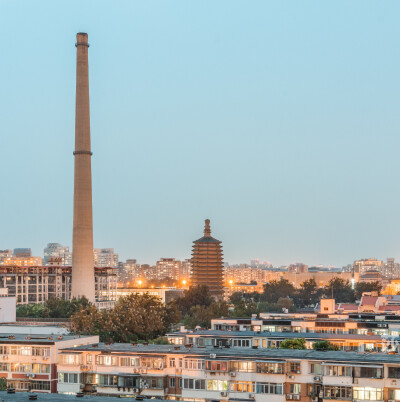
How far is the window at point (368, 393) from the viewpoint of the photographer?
42594 millimetres

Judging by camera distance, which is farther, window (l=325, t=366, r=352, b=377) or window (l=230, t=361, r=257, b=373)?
window (l=230, t=361, r=257, b=373)

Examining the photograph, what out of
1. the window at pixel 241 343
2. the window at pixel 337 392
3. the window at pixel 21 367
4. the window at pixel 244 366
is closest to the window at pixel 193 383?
the window at pixel 244 366

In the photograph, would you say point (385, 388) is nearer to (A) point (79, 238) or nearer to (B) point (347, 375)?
(B) point (347, 375)

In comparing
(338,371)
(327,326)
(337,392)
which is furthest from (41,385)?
(327,326)

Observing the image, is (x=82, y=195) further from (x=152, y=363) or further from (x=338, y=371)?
(x=338, y=371)

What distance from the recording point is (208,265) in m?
181

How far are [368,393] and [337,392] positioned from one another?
1.67m

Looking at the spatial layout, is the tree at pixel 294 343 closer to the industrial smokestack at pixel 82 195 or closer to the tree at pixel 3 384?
the tree at pixel 3 384

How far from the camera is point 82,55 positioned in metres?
119

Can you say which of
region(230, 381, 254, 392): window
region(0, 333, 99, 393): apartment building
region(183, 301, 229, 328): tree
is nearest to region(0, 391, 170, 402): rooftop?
region(230, 381, 254, 392): window

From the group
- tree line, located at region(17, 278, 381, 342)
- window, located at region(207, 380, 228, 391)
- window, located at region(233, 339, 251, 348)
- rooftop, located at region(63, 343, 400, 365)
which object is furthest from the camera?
tree line, located at region(17, 278, 381, 342)

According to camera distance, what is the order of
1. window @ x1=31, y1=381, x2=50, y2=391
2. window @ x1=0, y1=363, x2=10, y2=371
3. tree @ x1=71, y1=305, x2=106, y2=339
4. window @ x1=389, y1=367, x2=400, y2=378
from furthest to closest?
1. tree @ x1=71, y1=305, x2=106, y2=339
2. window @ x1=0, y1=363, x2=10, y2=371
3. window @ x1=31, y1=381, x2=50, y2=391
4. window @ x1=389, y1=367, x2=400, y2=378

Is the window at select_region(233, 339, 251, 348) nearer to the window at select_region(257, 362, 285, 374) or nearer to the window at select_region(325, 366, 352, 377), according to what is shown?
the window at select_region(257, 362, 285, 374)

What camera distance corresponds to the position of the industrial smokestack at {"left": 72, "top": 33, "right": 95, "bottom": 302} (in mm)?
116438
